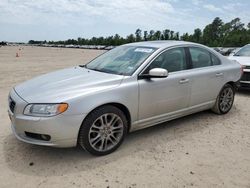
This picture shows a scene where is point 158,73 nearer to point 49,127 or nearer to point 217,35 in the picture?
point 49,127

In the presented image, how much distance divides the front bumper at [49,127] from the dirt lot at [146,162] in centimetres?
33

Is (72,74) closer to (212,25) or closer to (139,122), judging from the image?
(139,122)

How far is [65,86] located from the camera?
11.7 ft

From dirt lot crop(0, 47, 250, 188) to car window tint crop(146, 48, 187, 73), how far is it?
1.11 m

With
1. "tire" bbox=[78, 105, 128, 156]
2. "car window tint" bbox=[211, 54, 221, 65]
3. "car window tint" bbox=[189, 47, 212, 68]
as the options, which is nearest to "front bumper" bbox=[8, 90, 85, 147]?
"tire" bbox=[78, 105, 128, 156]

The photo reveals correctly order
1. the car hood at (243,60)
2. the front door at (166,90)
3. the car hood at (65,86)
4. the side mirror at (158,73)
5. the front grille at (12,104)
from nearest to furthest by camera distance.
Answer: the car hood at (65,86), the front grille at (12,104), the side mirror at (158,73), the front door at (166,90), the car hood at (243,60)

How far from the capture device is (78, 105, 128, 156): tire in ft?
11.3

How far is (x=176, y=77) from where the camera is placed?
433 centimetres

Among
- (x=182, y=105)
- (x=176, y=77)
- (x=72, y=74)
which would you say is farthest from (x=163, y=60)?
(x=72, y=74)

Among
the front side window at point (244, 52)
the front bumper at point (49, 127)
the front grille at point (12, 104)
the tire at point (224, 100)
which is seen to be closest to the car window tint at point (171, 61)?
the tire at point (224, 100)

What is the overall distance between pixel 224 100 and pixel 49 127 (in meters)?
3.79

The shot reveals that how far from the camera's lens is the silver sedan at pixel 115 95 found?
10.8 feet

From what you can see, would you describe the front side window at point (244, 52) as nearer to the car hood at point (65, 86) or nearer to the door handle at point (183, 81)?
the door handle at point (183, 81)

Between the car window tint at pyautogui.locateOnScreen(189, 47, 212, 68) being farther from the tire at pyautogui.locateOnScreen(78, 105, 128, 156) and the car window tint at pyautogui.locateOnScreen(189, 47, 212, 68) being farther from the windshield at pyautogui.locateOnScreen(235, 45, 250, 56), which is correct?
the windshield at pyautogui.locateOnScreen(235, 45, 250, 56)
